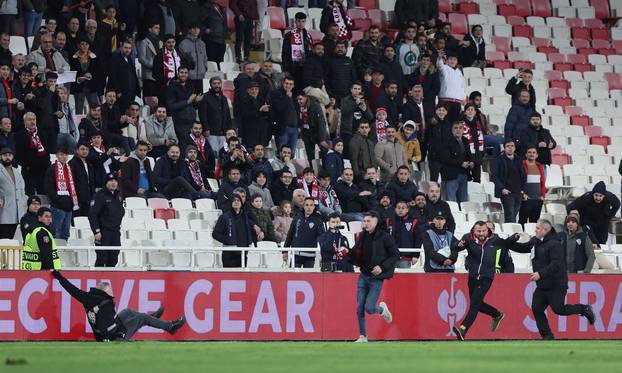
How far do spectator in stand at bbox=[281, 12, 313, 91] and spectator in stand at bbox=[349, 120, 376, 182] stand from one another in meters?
2.01

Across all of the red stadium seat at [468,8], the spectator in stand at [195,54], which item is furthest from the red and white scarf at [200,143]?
the red stadium seat at [468,8]

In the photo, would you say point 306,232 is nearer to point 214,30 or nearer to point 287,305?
point 287,305

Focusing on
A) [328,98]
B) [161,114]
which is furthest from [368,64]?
[161,114]

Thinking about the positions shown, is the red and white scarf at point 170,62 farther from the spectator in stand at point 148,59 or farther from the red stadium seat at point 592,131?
the red stadium seat at point 592,131

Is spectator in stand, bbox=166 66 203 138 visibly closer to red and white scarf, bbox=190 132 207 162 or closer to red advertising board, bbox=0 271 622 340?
red and white scarf, bbox=190 132 207 162

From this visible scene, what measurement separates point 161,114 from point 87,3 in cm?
430

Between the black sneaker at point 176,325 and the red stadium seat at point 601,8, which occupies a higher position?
the red stadium seat at point 601,8

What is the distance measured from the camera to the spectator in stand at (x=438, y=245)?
841 inches

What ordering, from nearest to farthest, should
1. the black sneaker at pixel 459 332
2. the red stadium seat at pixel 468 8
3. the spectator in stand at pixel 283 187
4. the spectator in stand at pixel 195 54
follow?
the black sneaker at pixel 459 332 → the spectator in stand at pixel 283 187 → the spectator in stand at pixel 195 54 → the red stadium seat at pixel 468 8

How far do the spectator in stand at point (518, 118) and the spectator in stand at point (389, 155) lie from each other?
10.0 feet

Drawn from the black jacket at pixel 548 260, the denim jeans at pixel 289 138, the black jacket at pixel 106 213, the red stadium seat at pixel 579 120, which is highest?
the red stadium seat at pixel 579 120

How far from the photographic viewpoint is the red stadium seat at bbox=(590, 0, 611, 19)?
34406 millimetres

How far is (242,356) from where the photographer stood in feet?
48.0

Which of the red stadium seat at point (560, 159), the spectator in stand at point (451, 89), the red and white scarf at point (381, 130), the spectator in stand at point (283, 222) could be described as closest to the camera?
the spectator in stand at point (283, 222)
